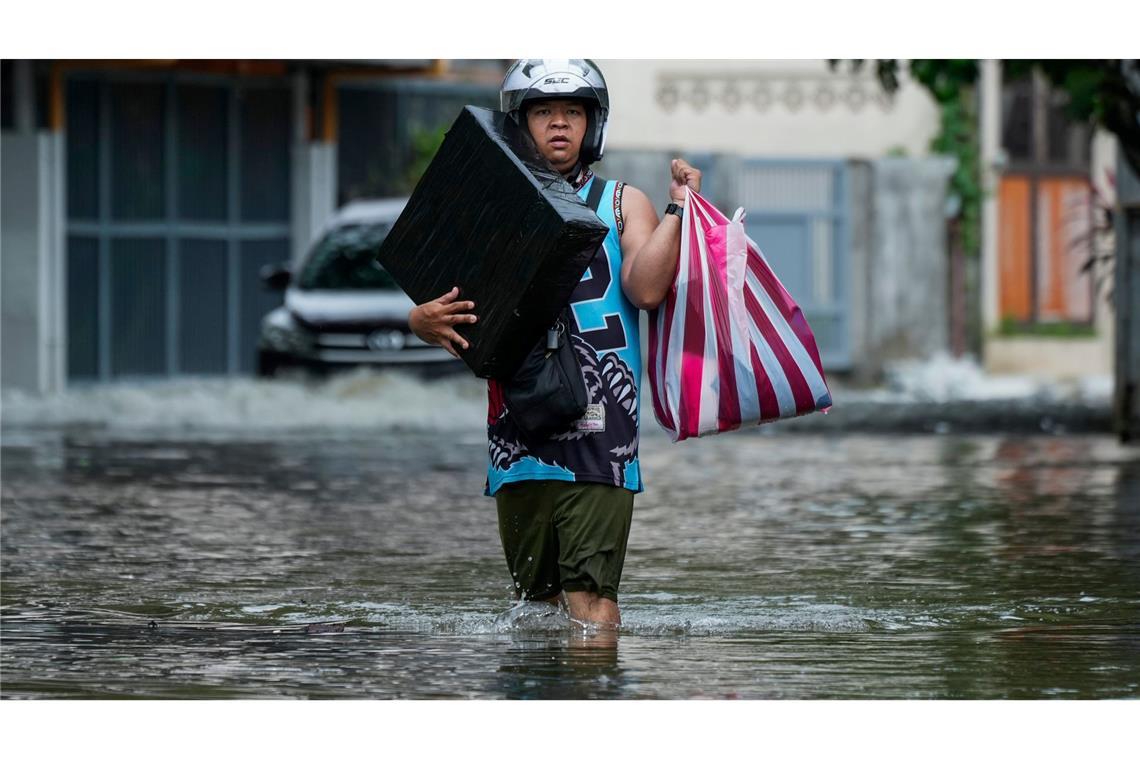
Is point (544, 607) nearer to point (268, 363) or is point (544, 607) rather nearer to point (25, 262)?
point (268, 363)

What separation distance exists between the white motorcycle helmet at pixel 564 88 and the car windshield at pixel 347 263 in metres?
14.7

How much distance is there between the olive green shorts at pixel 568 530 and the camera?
6824 millimetres

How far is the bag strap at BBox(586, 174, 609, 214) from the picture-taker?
6789mm

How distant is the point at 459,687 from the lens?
20.2ft

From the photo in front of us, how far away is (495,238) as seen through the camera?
6.66 meters

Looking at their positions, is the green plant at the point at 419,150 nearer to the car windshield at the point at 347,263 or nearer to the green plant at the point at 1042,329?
the car windshield at the point at 347,263

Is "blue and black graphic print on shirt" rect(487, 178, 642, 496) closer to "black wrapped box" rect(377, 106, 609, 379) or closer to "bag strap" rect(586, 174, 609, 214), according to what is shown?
"bag strap" rect(586, 174, 609, 214)

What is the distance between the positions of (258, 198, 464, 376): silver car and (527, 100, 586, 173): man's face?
13.8 m

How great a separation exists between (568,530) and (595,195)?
99 centimetres

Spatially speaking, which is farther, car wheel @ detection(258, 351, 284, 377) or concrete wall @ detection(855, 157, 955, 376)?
concrete wall @ detection(855, 157, 955, 376)

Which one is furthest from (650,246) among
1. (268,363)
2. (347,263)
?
(347,263)

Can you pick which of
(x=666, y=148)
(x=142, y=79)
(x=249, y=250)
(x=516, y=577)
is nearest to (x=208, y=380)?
(x=249, y=250)

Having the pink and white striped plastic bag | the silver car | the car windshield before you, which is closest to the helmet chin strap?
the pink and white striped plastic bag

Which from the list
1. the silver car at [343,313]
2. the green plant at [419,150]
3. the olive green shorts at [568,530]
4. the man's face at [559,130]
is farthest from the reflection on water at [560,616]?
the green plant at [419,150]
